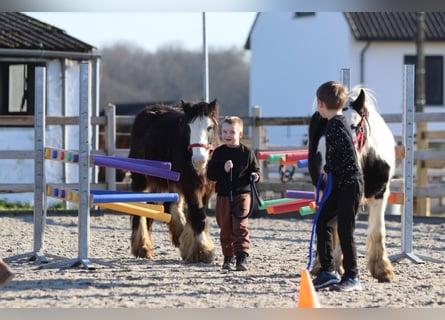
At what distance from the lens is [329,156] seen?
21.3 ft

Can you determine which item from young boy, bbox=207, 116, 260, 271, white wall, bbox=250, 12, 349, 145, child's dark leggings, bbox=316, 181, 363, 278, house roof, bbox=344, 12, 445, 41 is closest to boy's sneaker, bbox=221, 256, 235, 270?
young boy, bbox=207, 116, 260, 271

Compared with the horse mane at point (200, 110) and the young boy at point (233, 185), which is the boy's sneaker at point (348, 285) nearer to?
the young boy at point (233, 185)

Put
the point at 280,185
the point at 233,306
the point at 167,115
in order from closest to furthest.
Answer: the point at 233,306
the point at 167,115
the point at 280,185

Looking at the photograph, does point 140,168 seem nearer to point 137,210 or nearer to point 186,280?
point 137,210

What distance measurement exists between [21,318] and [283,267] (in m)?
3.01

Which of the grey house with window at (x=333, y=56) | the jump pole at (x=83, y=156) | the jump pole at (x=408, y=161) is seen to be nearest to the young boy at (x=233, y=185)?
the jump pole at (x=83, y=156)

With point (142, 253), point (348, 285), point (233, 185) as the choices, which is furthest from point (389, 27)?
point (348, 285)

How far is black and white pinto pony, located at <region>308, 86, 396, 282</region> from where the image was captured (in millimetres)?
6805

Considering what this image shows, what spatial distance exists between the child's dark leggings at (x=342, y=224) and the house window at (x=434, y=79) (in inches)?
959

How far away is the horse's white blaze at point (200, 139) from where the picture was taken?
7.67 m

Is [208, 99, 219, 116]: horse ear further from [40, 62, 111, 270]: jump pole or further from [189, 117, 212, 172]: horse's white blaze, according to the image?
[40, 62, 111, 270]: jump pole

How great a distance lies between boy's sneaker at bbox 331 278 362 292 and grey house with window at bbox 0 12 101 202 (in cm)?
1094

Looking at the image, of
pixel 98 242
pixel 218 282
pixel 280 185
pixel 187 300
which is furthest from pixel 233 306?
pixel 280 185

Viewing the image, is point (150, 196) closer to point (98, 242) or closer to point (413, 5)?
point (98, 242)
